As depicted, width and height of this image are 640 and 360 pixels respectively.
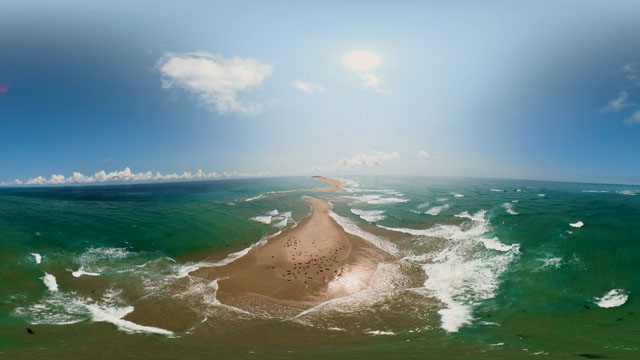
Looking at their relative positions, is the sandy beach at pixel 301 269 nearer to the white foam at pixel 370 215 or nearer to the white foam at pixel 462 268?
the white foam at pixel 462 268

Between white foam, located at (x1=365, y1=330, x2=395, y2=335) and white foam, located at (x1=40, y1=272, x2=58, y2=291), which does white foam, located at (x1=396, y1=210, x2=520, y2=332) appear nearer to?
white foam, located at (x1=365, y1=330, x2=395, y2=335)

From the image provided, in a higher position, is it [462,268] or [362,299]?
[462,268]

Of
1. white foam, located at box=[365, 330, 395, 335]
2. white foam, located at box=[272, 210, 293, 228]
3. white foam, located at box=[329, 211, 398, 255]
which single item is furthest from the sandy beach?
white foam, located at box=[272, 210, 293, 228]

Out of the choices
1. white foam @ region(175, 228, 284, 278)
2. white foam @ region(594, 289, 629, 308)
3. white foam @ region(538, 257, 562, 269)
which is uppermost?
white foam @ region(538, 257, 562, 269)

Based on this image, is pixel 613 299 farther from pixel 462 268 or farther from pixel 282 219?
pixel 282 219

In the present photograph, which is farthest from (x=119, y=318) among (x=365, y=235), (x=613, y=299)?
(x=613, y=299)

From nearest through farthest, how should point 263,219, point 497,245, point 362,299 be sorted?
1. point 362,299
2. point 497,245
3. point 263,219

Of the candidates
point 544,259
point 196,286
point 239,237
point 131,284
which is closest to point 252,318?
point 196,286

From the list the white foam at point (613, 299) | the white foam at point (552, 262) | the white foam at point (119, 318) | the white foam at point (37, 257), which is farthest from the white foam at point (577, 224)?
the white foam at point (37, 257)
